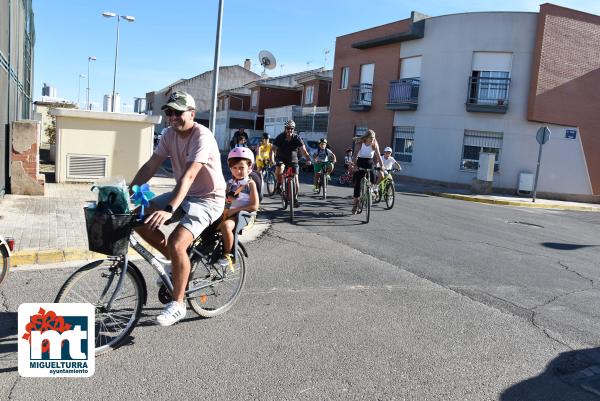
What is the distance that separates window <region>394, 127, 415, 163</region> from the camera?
86.9ft

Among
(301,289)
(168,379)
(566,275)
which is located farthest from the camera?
(566,275)

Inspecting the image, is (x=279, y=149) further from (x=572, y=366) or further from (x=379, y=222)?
(x=572, y=366)

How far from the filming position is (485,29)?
77.3ft

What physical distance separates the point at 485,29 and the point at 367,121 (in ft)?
26.4

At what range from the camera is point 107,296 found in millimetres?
3803

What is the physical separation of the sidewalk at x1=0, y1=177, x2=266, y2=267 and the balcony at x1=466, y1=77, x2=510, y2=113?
55.7 feet

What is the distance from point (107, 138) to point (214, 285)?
9.40 metres

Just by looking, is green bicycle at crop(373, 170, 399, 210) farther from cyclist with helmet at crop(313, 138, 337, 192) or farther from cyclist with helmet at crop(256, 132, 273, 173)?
cyclist with helmet at crop(256, 132, 273, 173)

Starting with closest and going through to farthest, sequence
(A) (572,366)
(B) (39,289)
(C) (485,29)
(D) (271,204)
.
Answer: (A) (572,366)
(B) (39,289)
(D) (271,204)
(C) (485,29)

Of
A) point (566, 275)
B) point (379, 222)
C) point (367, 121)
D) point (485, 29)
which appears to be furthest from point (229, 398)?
point (367, 121)

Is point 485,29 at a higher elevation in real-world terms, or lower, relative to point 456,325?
higher

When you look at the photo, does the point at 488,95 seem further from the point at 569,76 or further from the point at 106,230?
the point at 106,230

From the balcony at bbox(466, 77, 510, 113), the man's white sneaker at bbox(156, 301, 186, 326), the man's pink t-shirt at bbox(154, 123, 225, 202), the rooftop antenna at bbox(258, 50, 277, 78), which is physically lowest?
the man's white sneaker at bbox(156, 301, 186, 326)

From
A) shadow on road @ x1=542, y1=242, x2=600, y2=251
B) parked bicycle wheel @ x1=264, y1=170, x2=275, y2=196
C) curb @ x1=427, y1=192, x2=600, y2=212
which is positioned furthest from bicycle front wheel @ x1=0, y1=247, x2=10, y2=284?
curb @ x1=427, y1=192, x2=600, y2=212
